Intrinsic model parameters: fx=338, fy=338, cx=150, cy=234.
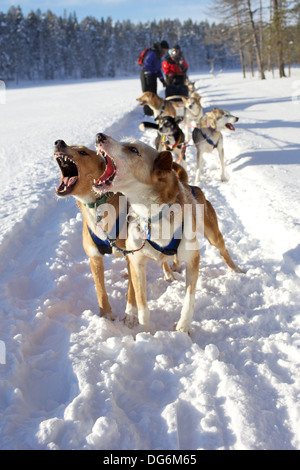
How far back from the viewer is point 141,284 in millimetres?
2771

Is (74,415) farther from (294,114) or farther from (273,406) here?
(294,114)

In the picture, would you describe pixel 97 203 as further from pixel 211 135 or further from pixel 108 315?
pixel 211 135

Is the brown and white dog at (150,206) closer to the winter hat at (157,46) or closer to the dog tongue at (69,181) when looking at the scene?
the dog tongue at (69,181)

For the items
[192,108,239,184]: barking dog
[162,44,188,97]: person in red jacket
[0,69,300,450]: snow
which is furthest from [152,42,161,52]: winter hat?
[0,69,300,450]: snow

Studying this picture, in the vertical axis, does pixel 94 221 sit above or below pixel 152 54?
below

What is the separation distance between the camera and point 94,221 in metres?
2.81

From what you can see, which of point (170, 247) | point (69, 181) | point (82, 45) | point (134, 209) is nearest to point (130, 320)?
point (170, 247)

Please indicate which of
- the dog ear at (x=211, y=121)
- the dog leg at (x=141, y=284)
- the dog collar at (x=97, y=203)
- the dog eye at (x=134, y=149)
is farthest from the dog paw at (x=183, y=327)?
the dog ear at (x=211, y=121)

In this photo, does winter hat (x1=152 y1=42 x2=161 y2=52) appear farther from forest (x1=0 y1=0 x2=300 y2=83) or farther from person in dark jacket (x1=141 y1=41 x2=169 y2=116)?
forest (x1=0 y1=0 x2=300 y2=83)

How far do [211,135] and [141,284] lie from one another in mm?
4701

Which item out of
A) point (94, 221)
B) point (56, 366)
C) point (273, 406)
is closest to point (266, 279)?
point (273, 406)

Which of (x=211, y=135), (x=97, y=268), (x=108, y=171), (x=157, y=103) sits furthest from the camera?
(x=157, y=103)

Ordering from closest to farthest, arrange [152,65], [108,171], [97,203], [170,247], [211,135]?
[108,171] → [170,247] → [97,203] → [211,135] → [152,65]

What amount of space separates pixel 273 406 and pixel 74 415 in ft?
3.81
